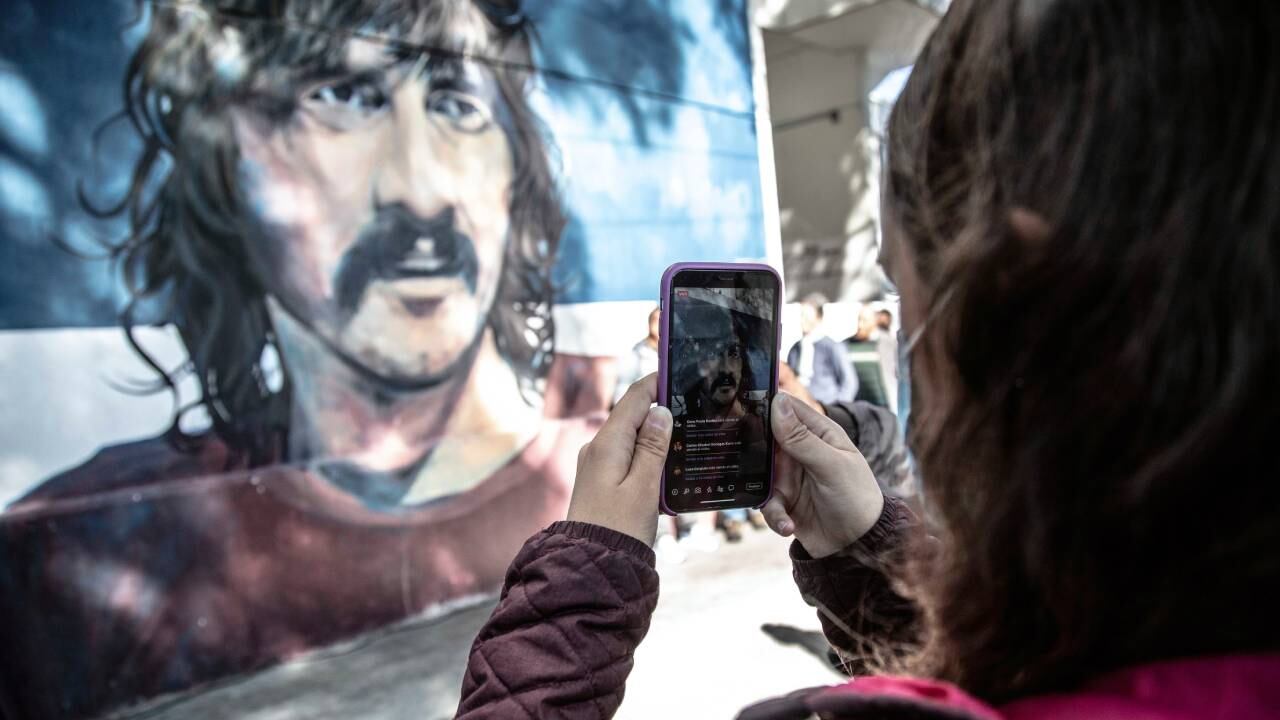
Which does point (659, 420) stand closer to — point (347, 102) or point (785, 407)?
point (785, 407)

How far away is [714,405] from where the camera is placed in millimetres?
1490

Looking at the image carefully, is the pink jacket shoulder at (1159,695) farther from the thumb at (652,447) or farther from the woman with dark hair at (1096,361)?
the thumb at (652,447)

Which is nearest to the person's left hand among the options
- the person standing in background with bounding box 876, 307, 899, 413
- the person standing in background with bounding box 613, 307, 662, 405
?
the person standing in background with bounding box 613, 307, 662, 405

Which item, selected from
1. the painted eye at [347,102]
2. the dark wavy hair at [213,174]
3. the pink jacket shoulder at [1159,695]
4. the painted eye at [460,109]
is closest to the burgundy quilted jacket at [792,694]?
the pink jacket shoulder at [1159,695]

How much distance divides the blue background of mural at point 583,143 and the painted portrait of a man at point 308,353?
0.14 m

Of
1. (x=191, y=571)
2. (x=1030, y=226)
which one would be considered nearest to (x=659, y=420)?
(x=1030, y=226)

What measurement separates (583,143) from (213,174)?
7.59 feet

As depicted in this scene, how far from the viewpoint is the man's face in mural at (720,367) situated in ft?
4.88

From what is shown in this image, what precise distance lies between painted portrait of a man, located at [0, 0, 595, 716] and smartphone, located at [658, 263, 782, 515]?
10.6 ft

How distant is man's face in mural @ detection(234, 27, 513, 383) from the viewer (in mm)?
4219

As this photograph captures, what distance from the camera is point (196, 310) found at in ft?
12.9

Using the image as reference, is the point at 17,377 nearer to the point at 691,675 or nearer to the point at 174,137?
the point at 174,137

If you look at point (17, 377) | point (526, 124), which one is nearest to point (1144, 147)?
point (17, 377)

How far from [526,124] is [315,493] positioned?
2.52 m
